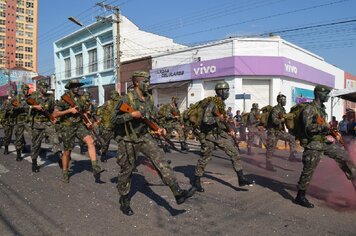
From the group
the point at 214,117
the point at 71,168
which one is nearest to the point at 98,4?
the point at 71,168

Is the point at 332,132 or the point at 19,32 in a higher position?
the point at 19,32

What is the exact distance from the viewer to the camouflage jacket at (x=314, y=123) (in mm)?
4777

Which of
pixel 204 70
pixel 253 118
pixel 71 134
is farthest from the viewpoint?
pixel 204 70

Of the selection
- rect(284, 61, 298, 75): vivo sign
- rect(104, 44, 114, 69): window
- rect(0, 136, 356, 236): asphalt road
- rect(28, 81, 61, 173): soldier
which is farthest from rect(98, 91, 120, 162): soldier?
rect(104, 44, 114, 69): window

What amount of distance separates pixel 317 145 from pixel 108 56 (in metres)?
27.9

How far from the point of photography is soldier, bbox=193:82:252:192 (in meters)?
5.80

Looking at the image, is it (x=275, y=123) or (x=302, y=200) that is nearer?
(x=302, y=200)

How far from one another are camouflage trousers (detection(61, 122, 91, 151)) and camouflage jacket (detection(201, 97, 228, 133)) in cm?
238

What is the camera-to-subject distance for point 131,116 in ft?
14.3

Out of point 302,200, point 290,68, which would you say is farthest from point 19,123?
point 290,68

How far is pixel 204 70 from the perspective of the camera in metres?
20.8

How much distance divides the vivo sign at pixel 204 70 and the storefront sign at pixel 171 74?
0.73 metres

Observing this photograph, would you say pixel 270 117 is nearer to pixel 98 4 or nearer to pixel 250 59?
pixel 250 59

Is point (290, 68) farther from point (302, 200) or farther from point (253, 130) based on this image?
point (302, 200)
